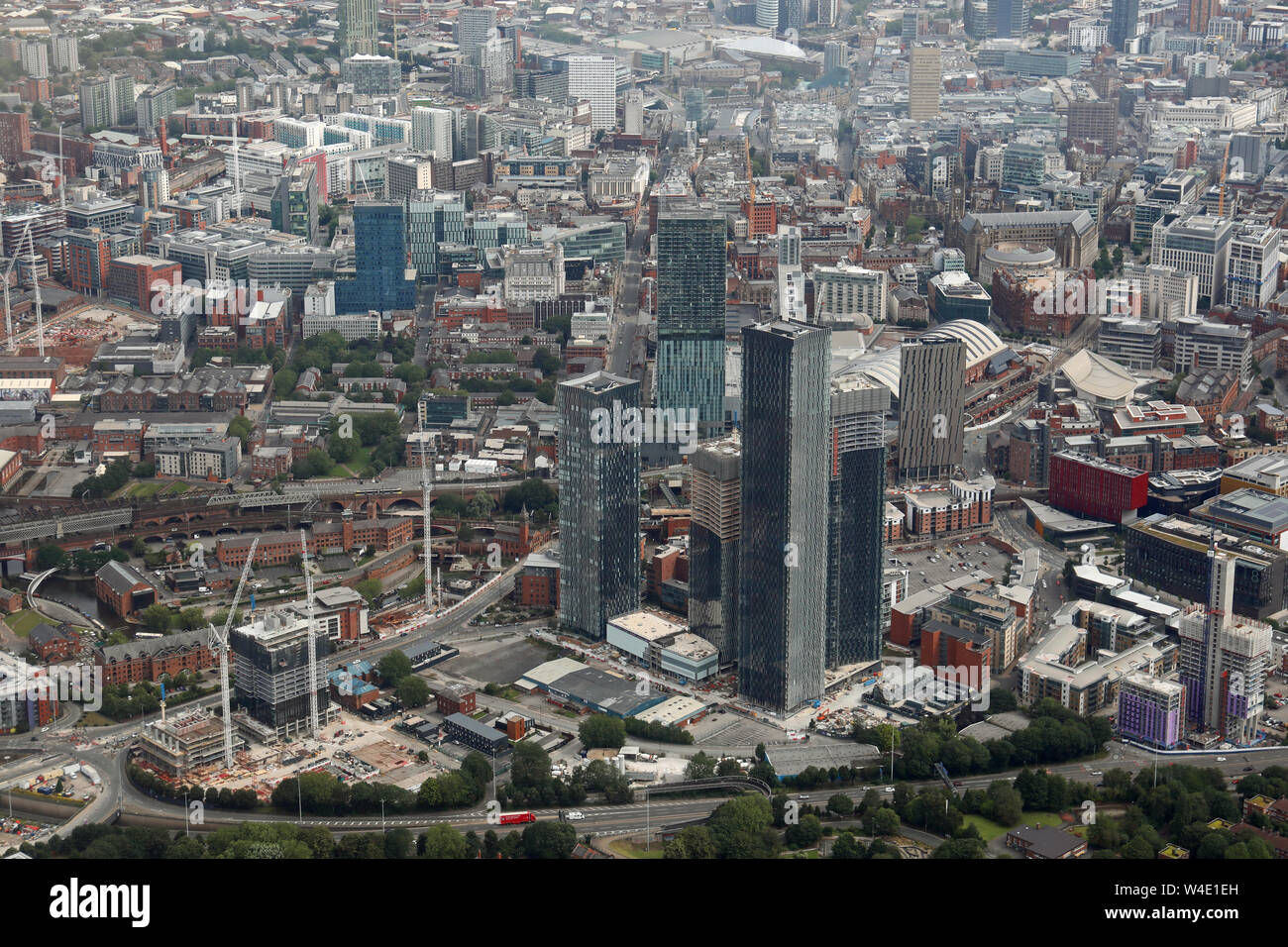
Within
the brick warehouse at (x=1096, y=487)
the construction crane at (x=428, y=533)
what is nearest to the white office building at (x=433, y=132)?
the construction crane at (x=428, y=533)

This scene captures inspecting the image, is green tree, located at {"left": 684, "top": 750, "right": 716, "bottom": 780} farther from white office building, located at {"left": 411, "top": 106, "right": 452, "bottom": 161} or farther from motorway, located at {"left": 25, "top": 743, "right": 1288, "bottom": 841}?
white office building, located at {"left": 411, "top": 106, "right": 452, "bottom": 161}

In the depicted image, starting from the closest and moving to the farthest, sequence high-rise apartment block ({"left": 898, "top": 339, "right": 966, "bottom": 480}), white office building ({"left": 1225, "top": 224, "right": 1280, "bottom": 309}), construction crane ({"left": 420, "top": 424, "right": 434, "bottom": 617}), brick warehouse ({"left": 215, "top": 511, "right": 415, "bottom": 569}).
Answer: construction crane ({"left": 420, "top": 424, "right": 434, "bottom": 617}) → brick warehouse ({"left": 215, "top": 511, "right": 415, "bottom": 569}) → high-rise apartment block ({"left": 898, "top": 339, "right": 966, "bottom": 480}) → white office building ({"left": 1225, "top": 224, "right": 1280, "bottom": 309})

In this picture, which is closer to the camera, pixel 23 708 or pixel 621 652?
pixel 23 708

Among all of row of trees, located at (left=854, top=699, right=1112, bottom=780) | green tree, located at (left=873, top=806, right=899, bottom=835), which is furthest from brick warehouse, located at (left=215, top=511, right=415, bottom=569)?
green tree, located at (left=873, top=806, right=899, bottom=835)

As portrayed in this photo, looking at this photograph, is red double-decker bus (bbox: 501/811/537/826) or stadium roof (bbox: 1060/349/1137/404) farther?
stadium roof (bbox: 1060/349/1137/404)

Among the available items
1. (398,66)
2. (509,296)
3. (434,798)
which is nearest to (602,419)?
(434,798)
